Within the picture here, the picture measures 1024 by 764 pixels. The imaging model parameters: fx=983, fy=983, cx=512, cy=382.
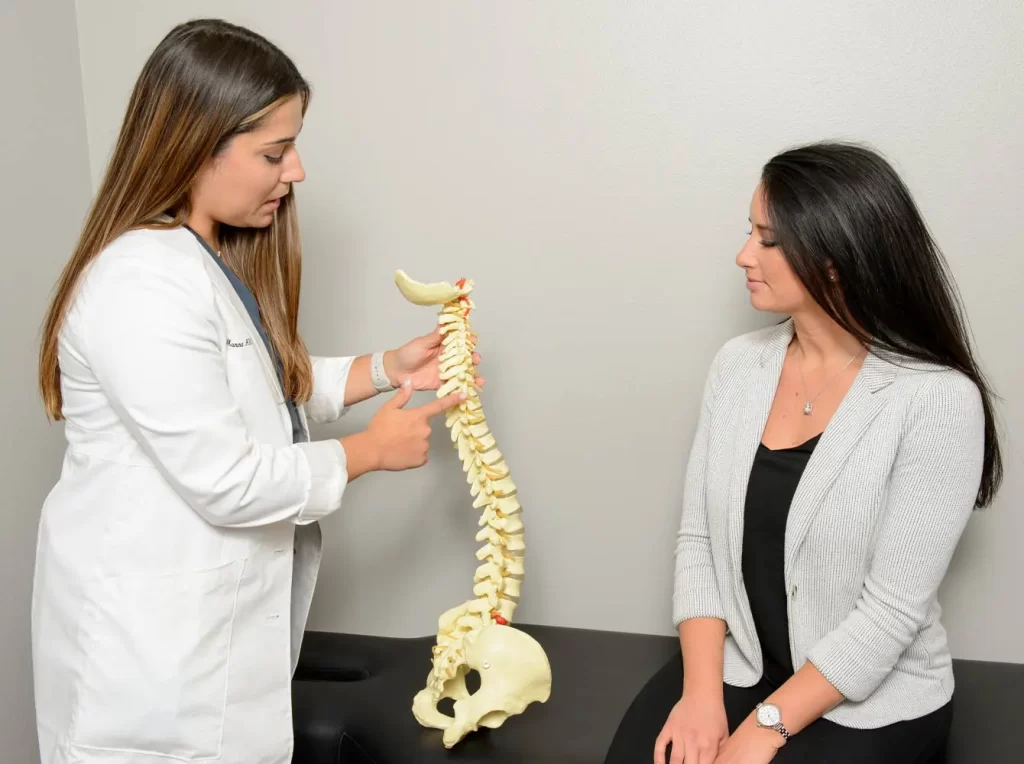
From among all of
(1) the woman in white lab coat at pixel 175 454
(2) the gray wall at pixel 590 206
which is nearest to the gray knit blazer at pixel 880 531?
(2) the gray wall at pixel 590 206

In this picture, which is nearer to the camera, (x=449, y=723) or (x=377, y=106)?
(x=449, y=723)

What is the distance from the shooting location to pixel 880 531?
1.49m

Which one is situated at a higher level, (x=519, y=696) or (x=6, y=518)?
(x=6, y=518)

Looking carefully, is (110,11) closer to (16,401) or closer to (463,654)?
(16,401)

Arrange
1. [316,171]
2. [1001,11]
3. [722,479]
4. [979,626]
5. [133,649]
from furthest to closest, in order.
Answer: [316,171] → [979,626] → [1001,11] → [722,479] → [133,649]

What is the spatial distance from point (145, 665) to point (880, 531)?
1.11 metres

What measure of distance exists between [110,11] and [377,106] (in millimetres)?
678

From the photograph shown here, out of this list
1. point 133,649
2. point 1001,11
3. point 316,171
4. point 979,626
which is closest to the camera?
point 133,649

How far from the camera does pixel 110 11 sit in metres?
2.23

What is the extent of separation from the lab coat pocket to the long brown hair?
0.34 meters

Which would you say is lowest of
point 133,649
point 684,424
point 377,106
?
point 133,649

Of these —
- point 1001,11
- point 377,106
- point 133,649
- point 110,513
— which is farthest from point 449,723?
point 1001,11

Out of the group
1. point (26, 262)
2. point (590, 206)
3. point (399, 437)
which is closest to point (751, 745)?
point (399, 437)

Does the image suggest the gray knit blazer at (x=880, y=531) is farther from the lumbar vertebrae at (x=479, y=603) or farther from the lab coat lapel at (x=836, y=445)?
the lumbar vertebrae at (x=479, y=603)
